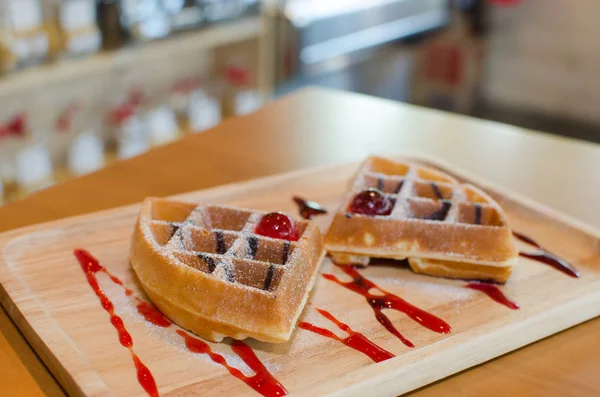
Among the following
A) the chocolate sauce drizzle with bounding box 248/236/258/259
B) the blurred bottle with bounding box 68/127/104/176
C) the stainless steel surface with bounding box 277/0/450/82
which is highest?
the chocolate sauce drizzle with bounding box 248/236/258/259

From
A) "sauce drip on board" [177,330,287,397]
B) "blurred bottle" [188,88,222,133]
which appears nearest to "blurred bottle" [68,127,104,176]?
"blurred bottle" [188,88,222,133]

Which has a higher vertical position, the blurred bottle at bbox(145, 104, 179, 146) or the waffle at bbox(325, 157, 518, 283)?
the waffle at bbox(325, 157, 518, 283)

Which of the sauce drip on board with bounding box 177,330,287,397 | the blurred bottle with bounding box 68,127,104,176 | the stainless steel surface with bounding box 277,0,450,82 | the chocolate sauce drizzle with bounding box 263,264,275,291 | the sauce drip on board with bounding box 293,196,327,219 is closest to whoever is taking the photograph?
the sauce drip on board with bounding box 177,330,287,397

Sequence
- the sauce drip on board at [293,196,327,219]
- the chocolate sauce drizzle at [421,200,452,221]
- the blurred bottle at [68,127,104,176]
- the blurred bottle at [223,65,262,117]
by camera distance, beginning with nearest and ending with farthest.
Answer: the chocolate sauce drizzle at [421,200,452,221] → the sauce drip on board at [293,196,327,219] → the blurred bottle at [68,127,104,176] → the blurred bottle at [223,65,262,117]

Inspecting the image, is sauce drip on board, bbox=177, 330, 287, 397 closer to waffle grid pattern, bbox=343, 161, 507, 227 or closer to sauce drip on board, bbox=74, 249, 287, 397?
sauce drip on board, bbox=74, 249, 287, 397

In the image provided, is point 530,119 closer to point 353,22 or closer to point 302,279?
point 353,22

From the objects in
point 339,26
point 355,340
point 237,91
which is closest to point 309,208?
point 355,340

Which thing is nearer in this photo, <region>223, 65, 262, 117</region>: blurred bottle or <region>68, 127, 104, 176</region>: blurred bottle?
<region>68, 127, 104, 176</region>: blurred bottle
